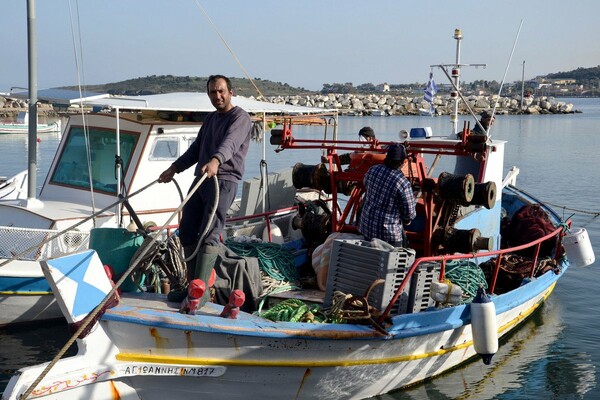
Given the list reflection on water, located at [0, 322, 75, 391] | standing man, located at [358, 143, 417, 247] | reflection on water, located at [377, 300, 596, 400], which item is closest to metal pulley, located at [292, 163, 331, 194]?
standing man, located at [358, 143, 417, 247]

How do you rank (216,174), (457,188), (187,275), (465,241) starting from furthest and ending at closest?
(465,241), (457,188), (187,275), (216,174)

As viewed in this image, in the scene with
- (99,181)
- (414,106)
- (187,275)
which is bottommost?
(187,275)

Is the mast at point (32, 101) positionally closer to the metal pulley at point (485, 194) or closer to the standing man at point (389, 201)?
the standing man at point (389, 201)

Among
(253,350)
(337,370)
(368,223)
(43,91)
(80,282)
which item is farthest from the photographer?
(43,91)

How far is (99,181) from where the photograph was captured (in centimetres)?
1077

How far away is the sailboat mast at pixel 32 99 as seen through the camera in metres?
10.6

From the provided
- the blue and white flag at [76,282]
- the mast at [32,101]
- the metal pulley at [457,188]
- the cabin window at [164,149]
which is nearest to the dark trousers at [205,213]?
the blue and white flag at [76,282]

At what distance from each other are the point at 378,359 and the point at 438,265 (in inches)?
41.5

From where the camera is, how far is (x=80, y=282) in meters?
5.70

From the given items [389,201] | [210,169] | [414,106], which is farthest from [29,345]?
[414,106]

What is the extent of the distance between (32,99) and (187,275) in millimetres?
5194

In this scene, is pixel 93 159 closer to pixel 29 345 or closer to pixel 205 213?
pixel 29 345

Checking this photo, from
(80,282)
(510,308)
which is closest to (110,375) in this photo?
(80,282)

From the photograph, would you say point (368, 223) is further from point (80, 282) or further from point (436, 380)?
point (80, 282)
